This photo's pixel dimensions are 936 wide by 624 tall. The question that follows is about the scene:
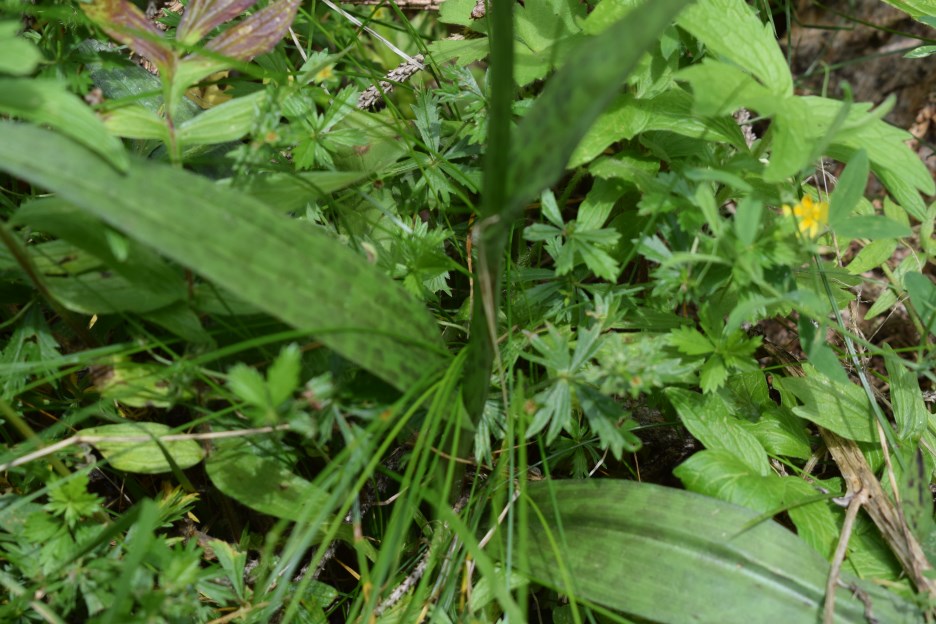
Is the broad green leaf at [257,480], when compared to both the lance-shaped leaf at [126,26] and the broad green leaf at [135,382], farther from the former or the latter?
the lance-shaped leaf at [126,26]

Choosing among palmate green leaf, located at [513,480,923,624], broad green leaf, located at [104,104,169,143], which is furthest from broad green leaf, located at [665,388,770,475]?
broad green leaf, located at [104,104,169,143]

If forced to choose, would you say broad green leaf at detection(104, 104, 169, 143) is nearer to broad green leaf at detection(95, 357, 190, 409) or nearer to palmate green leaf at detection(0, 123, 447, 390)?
palmate green leaf at detection(0, 123, 447, 390)

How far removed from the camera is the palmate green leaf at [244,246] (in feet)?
2.84

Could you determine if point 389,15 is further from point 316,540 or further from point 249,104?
point 316,540

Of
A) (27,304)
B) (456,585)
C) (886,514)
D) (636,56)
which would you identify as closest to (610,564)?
(456,585)

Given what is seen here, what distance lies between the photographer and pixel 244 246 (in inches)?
36.5

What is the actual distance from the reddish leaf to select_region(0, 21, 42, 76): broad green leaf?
371 millimetres

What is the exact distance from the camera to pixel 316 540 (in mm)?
1312

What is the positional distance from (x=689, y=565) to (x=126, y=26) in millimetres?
1183

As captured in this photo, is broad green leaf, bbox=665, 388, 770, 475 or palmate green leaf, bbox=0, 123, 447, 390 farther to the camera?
broad green leaf, bbox=665, 388, 770, 475

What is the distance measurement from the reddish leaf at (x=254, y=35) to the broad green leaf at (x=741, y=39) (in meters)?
0.66

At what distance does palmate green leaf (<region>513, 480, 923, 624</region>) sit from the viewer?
110 centimetres

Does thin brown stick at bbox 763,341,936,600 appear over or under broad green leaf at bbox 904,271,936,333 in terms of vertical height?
under

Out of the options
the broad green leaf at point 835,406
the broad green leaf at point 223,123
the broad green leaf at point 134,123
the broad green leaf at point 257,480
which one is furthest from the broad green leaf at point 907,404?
the broad green leaf at point 134,123
